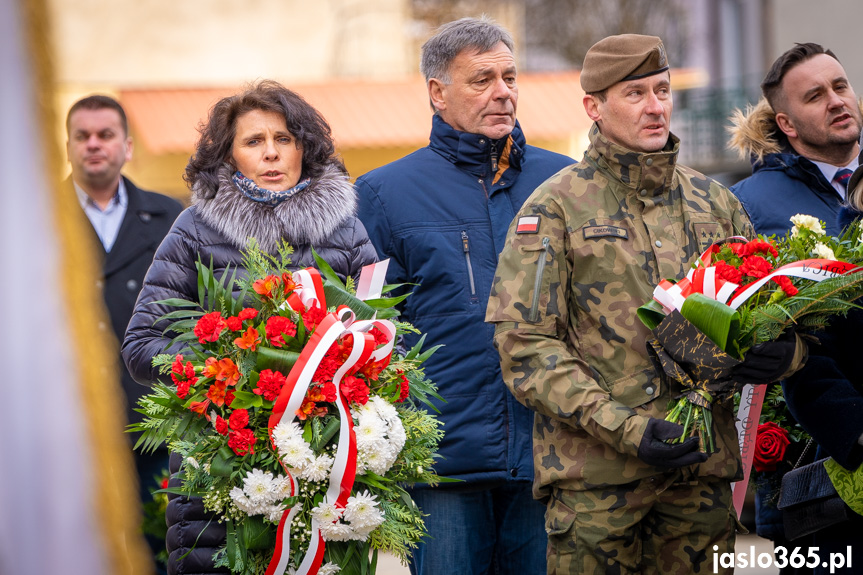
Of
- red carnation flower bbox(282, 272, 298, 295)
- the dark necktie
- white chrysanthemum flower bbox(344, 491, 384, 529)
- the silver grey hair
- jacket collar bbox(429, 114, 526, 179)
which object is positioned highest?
the silver grey hair

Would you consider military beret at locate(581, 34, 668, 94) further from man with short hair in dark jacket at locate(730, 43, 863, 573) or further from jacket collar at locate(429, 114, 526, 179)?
man with short hair in dark jacket at locate(730, 43, 863, 573)

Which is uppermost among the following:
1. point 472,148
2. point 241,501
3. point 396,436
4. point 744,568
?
point 472,148

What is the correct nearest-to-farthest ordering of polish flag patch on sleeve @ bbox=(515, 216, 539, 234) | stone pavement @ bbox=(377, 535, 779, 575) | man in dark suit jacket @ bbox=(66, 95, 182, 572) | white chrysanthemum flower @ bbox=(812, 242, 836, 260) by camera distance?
1. white chrysanthemum flower @ bbox=(812, 242, 836, 260)
2. polish flag patch on sleeve @ bbox=(515, 216, 539, 234)
3. man in dark suit jacket @ bbox=(66, 95, 182, 572)
4. stone pavement @ bbox=(377, 535, 779, 575)

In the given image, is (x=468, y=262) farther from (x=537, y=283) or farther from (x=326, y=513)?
(x=326, y=513)

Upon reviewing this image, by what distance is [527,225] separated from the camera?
328 cm

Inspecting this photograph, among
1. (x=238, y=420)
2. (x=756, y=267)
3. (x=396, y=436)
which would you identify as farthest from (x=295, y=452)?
(x=756, y=267)

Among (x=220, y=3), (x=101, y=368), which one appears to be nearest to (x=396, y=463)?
(x=101, y=368)

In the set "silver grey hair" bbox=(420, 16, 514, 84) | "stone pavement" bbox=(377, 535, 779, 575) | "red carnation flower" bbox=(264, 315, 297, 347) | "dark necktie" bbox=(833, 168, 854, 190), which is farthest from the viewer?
"stone pavement" bbox=(377, 535, 779, 575)

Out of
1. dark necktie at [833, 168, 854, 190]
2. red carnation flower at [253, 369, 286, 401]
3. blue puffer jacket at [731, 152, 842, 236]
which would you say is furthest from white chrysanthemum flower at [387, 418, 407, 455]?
dark necktie at [833, 168, 854, 190]

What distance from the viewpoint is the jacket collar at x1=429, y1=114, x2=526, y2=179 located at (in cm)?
395

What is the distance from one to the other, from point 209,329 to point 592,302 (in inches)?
45.0

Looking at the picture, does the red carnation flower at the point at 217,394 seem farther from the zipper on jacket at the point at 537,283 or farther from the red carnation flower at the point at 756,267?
the red carnation flower at the point at 756,267

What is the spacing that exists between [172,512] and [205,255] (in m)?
0.84

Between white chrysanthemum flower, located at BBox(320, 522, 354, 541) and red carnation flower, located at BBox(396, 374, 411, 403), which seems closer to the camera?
white chrysanthemum flower, located at BBox(320, 522, 354, 541)
